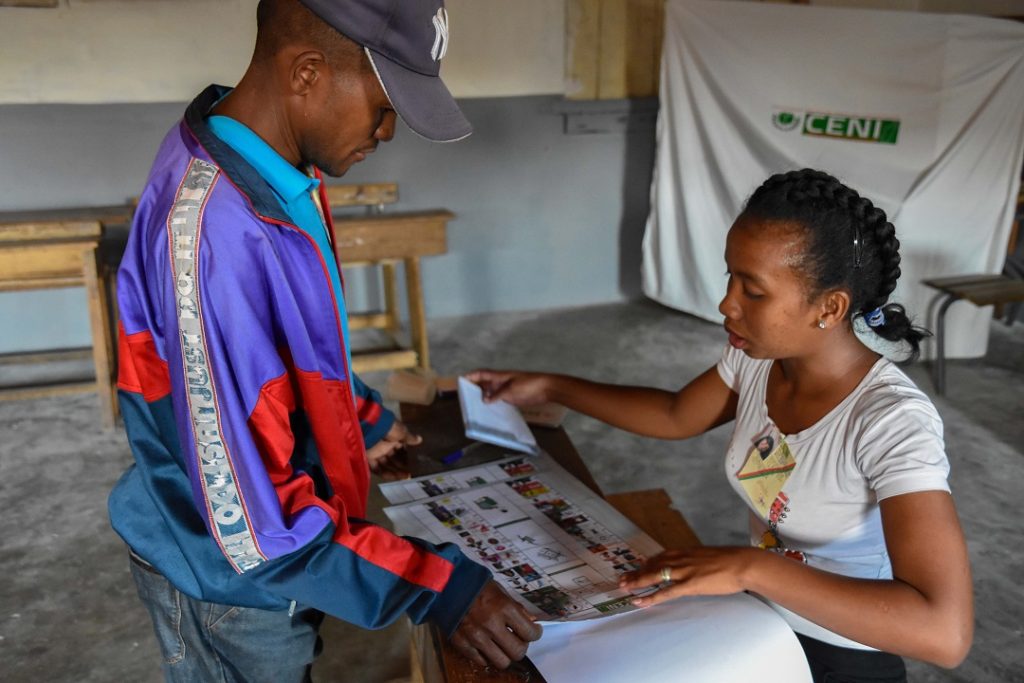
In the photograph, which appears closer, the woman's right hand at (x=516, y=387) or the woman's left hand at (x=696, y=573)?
the woman's left hand at (x=696, y=573)

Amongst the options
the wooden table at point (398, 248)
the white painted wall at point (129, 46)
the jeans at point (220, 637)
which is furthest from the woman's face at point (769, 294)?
the white painted wall at point (129, 46)

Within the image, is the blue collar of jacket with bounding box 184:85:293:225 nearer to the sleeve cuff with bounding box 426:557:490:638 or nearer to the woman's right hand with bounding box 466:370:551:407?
the sleeve cuff with bounding box 426:557:490:638

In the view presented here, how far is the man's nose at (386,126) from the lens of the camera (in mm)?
1075

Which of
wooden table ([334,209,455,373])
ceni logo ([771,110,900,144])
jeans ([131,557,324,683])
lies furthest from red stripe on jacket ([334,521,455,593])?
ceni logo ([771,110,900,144])

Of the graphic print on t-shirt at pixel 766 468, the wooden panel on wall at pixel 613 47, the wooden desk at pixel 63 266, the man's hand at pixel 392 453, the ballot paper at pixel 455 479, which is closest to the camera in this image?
the graphic print on t-shirt at pixel 766 468

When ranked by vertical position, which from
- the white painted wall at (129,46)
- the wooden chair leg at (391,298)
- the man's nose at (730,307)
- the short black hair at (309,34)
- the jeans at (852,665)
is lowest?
the wooden chair leg at (391,298)

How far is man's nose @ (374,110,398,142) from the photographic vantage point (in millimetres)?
1075

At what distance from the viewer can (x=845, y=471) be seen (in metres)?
1.32

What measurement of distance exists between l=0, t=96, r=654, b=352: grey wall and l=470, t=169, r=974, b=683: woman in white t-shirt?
4003mm

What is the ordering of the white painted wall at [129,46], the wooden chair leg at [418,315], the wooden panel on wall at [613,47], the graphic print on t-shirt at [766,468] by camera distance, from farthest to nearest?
the wooden panel on wall at [613,47] → the wooden chair leg at [418,315] → the white painted wall at [129,46] → the graphic print on t-shirt at [766,468]

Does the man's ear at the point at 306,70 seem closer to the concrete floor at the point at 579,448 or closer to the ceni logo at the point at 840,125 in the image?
the concrete floor at the point at 579,448

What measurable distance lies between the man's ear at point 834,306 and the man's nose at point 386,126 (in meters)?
0.71

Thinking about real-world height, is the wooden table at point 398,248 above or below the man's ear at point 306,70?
below

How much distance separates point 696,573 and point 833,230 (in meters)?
0.56
